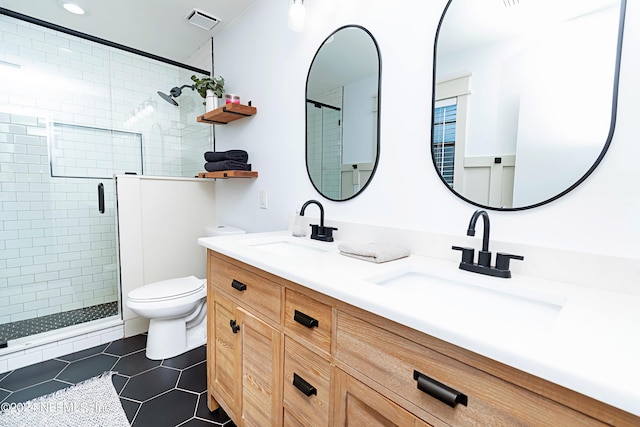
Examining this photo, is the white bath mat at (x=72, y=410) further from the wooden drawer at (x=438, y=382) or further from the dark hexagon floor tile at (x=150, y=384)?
the wooden drawer at (x=438, y=382)

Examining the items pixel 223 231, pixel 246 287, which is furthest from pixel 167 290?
pixel 246 287

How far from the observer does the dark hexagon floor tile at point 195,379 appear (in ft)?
5.54

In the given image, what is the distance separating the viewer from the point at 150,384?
5.58 ft

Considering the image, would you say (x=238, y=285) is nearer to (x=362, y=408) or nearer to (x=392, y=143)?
(x=362, y=408)

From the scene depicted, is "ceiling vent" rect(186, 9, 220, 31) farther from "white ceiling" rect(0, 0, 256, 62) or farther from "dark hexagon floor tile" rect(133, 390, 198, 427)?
"dark hexagon floor tile" rect(133, 390, 198, 427)

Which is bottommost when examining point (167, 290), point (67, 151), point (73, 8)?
point (167, 290)

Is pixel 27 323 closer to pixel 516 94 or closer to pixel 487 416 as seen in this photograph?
pixel 487 416

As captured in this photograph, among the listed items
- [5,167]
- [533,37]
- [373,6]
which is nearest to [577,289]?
[533,37]

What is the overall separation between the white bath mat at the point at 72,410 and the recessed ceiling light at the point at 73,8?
102 inches

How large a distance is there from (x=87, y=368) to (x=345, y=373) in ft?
6.43

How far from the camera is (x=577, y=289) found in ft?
2.67

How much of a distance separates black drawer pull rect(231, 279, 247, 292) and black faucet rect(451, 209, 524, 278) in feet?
2.69

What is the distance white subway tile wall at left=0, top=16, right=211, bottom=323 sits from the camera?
219 cm

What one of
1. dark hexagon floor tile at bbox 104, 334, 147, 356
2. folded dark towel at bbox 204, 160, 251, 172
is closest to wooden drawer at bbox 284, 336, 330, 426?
folded dark towel at bbox 204, 160, 251, 172
